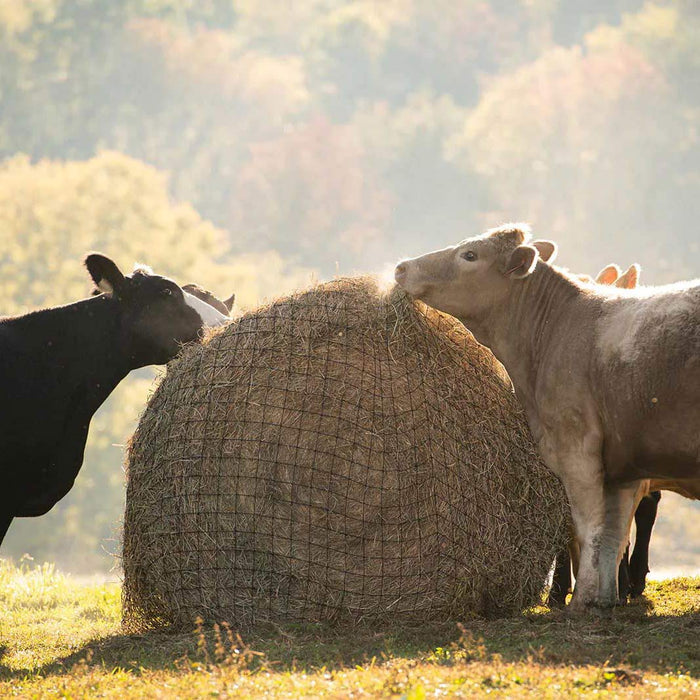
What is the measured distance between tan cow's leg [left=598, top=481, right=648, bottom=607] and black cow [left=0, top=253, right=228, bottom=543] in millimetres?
3687

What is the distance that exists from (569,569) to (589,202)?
138 feet

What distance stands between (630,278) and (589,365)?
2689mm

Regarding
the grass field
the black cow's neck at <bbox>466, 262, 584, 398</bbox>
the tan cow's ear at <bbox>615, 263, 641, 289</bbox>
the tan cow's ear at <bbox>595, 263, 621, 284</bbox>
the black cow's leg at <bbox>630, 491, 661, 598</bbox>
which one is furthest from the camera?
the tan cow's ear at <bbox>595, 263, 621, 284</bbox>

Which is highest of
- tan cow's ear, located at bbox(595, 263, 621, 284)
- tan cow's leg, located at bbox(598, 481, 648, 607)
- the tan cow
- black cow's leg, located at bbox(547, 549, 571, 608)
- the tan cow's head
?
tan cow's ear, located at bbox(595, 263, 621, 284)

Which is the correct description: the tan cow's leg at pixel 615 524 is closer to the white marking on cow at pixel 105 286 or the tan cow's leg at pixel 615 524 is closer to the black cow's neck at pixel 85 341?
the black cow's neck at pixel 85 341

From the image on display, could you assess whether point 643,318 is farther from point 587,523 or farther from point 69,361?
point 69,361

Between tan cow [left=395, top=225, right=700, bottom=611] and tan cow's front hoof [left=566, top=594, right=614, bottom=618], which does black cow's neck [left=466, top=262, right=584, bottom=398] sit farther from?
tan cow's front hoof [left=566, top=594, right=614, bottom=618]

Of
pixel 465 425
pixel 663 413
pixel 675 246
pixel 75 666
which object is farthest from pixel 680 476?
pixel 675 246

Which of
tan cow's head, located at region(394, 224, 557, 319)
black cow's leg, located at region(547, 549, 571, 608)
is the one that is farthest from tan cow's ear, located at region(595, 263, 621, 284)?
black cow's leg, located at region(547, 549, 571, 608)

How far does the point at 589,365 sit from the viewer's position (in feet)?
24.8

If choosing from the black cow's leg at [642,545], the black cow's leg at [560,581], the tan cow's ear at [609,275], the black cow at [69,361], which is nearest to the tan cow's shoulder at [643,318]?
the black cow's leg at [560,581]

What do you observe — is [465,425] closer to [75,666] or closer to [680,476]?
[680,476]

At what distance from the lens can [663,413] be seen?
6957 millimetres

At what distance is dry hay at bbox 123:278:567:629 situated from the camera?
288 inches
